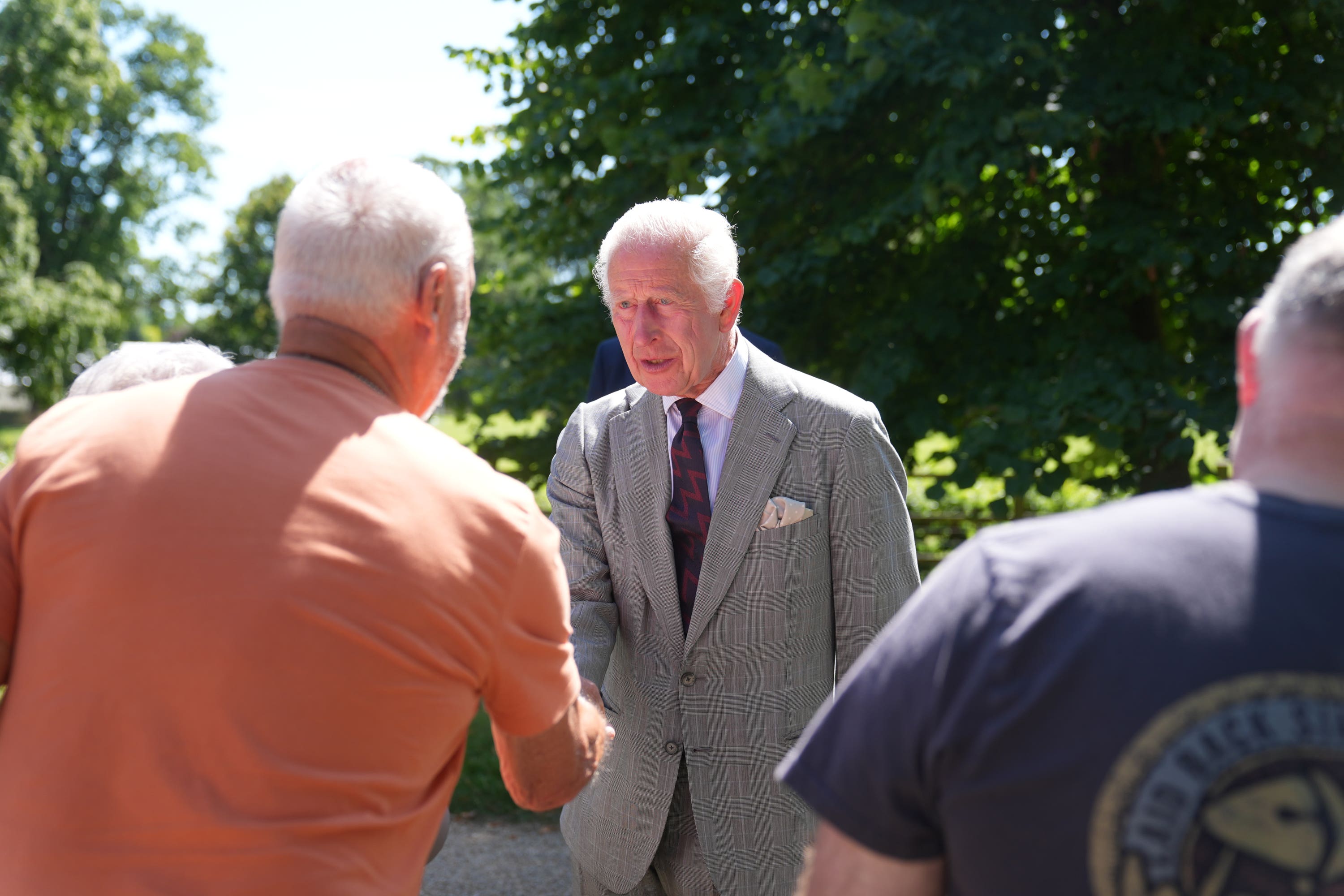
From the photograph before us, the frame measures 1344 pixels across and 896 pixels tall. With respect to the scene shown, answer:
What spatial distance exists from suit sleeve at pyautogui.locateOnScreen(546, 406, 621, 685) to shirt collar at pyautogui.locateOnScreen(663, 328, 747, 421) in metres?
0.27

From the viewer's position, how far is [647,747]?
2.58m

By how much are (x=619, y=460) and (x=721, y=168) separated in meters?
4.72

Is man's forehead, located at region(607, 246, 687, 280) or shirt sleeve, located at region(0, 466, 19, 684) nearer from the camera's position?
shirt sleeve, located at region(0, 466, 19, 684)

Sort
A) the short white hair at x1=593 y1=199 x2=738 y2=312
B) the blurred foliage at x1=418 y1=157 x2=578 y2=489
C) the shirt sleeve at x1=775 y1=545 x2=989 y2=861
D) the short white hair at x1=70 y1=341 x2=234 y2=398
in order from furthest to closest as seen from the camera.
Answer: the blurred foliage at x1=418 y1=157 x2=578 y2=489 < the short white hair at x1=593 y1=199 x2=738 y2=312 < the short white hair at x1=70 y1=341 x2=234 y2=398 < the shirt sleeve at x1=775 y1=545 x2=989 y2=861

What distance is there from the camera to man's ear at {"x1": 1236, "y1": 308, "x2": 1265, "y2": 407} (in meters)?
1.15

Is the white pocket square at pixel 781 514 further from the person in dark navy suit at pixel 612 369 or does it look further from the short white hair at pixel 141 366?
the person in dark navy suit at pixel 612 369

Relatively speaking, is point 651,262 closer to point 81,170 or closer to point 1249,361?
point 1249,361

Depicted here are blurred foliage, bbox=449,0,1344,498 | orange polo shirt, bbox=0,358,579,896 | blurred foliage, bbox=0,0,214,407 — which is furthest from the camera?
blurred foliage, bbox=0,0,214,407

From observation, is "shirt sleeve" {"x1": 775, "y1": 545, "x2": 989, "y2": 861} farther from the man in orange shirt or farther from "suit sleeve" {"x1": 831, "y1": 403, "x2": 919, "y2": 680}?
"suit sleeve" {"x1": 831, "y1": 403, "x2": 919, "y2": 680}

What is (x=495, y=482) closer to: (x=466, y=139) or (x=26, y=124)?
(x=466, y=139)

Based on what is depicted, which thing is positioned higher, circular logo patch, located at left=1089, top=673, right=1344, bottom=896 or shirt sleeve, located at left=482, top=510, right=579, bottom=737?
circular logo patch, located at left=1089, top=673, right=1344, bottom=896

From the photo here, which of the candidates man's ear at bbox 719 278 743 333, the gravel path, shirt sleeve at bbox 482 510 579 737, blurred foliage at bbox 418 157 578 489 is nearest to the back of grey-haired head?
shirt sleeve at bbox 482 510 579 737

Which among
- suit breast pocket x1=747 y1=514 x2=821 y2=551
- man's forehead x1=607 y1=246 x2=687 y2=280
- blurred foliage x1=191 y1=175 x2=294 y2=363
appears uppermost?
man's forehead x1=607 y1=246 x2=687 y2=280

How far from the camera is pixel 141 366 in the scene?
7.92 ft
